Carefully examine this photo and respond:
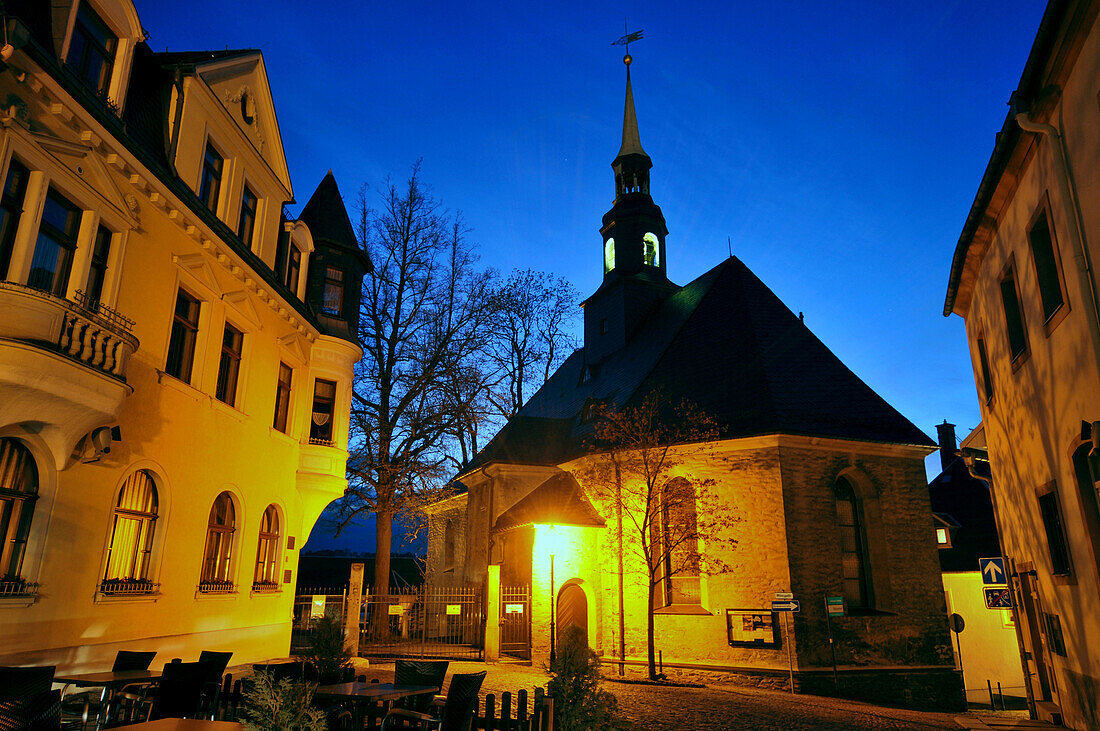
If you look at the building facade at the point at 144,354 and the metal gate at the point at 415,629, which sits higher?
the building facade at the point at 144,354

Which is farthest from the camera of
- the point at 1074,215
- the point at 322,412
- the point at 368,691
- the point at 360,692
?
the point at 322,412

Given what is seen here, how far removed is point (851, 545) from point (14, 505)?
20097 millimetres

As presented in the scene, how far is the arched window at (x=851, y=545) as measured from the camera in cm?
1989

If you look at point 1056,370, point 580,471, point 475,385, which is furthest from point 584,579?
Answer: point 1056,370

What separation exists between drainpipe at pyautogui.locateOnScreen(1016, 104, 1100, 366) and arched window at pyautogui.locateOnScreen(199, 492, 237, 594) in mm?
13160

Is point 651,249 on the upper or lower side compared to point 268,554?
upper

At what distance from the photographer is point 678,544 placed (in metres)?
20.1

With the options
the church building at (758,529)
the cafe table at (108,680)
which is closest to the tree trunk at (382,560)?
the church building at (758,529)

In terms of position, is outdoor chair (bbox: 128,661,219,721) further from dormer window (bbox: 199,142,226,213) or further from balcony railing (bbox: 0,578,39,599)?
dormer window (bbox: 199,142,226,213)

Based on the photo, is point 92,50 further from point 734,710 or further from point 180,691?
point 734,710

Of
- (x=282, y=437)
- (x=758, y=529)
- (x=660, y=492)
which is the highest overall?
(x=282, y=437)

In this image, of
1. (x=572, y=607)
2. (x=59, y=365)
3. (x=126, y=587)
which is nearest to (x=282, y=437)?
(x=126, y=587)

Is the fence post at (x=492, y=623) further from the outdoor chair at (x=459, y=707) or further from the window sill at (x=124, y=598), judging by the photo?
the outdoor chair at (x=459, y=707)

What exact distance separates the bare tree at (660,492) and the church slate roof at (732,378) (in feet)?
3.66
